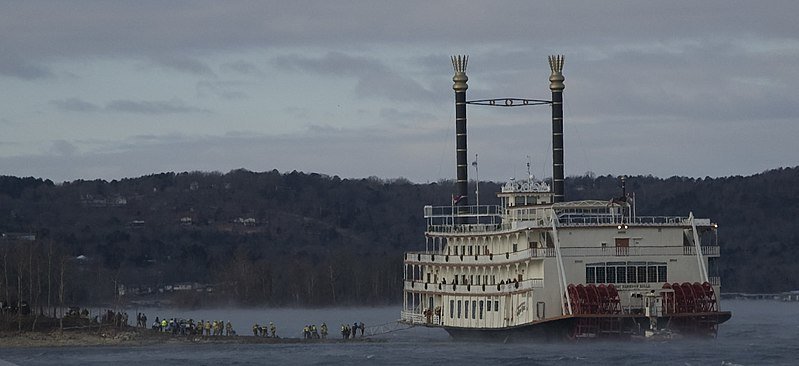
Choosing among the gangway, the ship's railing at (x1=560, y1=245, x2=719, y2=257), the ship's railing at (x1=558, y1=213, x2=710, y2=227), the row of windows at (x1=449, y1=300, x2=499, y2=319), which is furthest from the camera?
the gangway

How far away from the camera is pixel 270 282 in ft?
560

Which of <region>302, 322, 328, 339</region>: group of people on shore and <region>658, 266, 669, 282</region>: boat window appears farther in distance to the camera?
<region>302, 322, 328, 339</region>: group of people on shore

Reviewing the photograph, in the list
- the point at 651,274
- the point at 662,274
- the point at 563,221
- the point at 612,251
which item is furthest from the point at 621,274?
the point at 563,221

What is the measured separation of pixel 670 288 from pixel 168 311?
88874 mm

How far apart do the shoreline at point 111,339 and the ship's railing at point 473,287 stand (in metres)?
4.37

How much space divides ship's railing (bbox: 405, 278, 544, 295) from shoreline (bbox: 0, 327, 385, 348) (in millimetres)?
4375

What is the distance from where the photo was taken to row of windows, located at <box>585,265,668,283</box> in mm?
83625

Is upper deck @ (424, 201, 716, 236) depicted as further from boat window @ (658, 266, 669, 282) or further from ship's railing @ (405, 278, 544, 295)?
ship's railing @ (405, 278, 544, 295)

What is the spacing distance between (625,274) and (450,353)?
8503 millimetres

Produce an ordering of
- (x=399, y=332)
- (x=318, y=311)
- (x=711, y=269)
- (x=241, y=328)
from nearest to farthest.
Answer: (x=711, y=269) → (x=399, y=332) → (x=241, y=328) → (x=318, y=311)

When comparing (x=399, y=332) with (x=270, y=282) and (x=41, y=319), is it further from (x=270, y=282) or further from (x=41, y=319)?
(x=270, y=282)

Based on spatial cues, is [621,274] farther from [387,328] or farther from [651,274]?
[387,328]

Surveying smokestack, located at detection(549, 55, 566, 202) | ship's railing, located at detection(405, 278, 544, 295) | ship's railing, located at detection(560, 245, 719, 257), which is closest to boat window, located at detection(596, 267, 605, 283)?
ship's railing, located at detection(560, 245, 719, 257)

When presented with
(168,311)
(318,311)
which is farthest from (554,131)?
(168,311)
